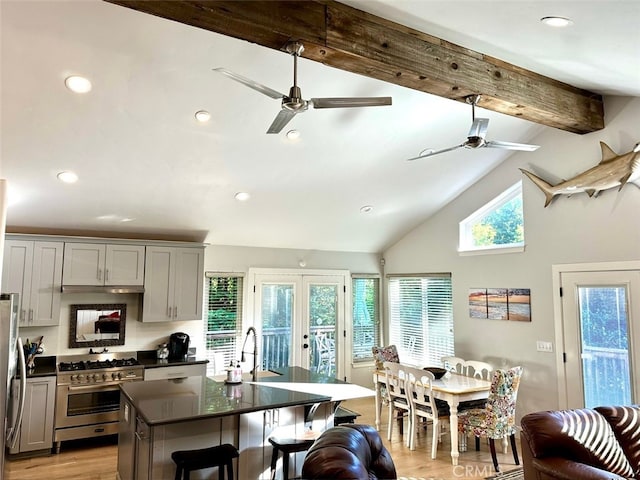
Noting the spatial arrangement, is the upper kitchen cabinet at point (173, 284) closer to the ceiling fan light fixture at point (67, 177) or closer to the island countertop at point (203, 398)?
the ceiling fan light fixture at point (67, 177)

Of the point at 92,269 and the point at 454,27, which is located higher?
the point at 454,27

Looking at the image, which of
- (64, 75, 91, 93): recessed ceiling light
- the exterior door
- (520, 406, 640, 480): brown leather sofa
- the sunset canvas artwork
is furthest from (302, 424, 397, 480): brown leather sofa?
the sunset canvas artwork

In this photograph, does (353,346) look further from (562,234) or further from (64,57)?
(64,57)

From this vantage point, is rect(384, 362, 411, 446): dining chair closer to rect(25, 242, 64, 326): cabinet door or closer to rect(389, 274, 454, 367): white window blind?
rect(389, 274, 454, 367): white window blind

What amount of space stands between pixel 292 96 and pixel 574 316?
3.92m

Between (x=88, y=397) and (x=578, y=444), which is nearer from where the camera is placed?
(x=578, y=444)

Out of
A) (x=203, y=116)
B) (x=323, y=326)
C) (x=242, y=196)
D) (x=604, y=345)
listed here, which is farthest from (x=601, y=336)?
(x=203, y=116)

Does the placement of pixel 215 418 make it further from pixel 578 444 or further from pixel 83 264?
pixel 83 264

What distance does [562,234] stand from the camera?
4867 millimetres

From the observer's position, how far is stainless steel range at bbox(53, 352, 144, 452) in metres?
4.82

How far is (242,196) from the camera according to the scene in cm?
525

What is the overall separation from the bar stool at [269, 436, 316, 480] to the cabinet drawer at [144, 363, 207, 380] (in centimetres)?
240

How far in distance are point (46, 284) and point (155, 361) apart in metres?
1.56

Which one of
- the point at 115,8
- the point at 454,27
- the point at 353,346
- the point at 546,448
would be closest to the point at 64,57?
the point at 115,8
